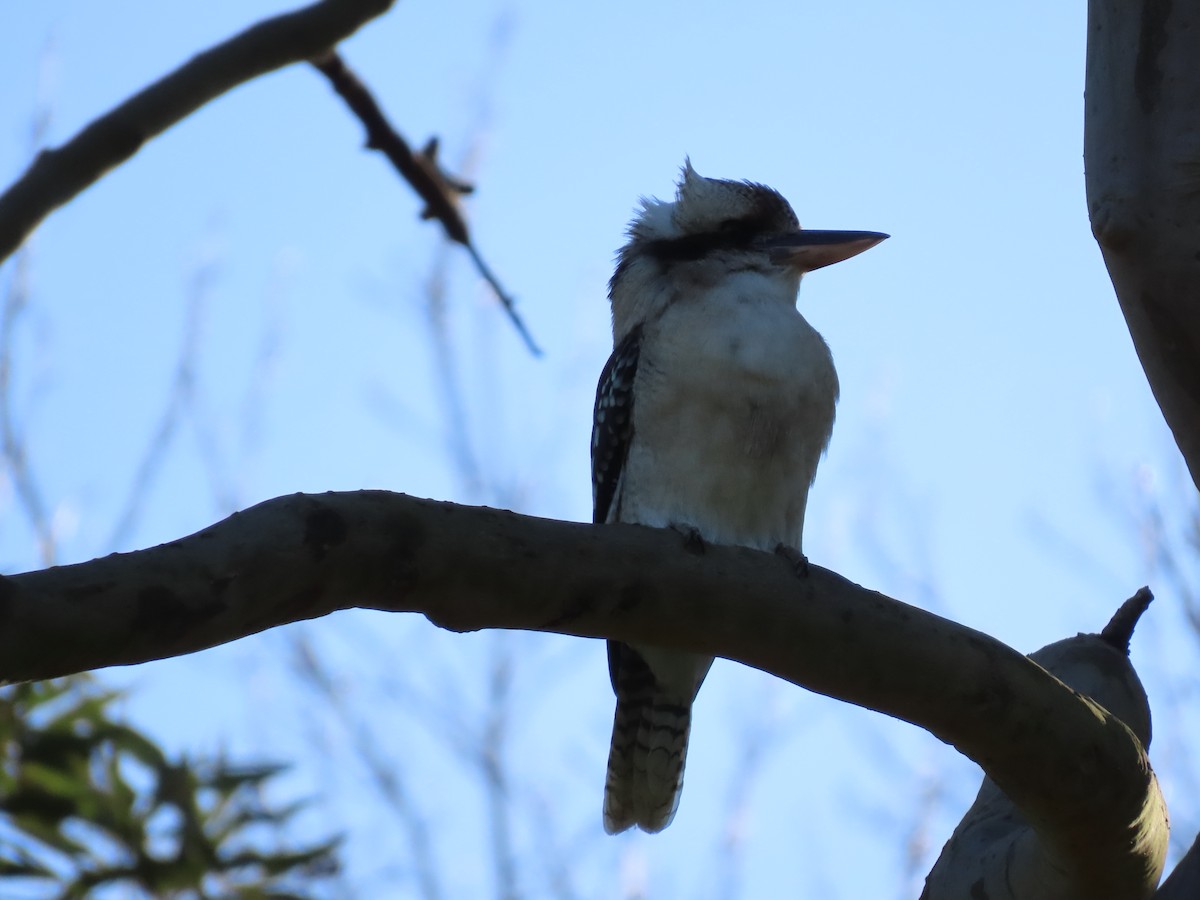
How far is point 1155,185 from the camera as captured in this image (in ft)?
8.19

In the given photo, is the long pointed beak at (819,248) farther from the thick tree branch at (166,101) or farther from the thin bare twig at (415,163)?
the thick tree branch at (166,101)

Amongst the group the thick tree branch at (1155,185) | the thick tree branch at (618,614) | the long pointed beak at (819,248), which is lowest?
the thick tree branch at (618,614)

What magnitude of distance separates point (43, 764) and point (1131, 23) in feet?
13.8

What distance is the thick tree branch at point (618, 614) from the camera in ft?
5.56

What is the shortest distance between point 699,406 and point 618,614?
4.84 ft

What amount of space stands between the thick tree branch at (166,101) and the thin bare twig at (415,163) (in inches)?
9.7

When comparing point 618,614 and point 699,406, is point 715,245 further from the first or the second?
point 618,614

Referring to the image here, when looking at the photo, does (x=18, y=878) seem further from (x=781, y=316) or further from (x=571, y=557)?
(x=571, y=557)

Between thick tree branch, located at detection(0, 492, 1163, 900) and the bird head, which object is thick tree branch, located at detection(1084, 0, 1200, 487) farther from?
the bird head

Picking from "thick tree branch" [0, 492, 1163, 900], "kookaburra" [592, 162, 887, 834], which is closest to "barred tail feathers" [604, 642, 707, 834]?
"kookaburra" [592, 162, 887, 834]

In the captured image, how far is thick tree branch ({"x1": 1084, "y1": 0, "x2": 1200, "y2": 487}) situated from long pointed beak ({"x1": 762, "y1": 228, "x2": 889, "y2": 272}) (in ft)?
5.00

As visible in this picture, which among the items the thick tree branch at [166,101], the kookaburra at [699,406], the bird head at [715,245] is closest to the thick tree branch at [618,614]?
the thick tree branch at [166,101]

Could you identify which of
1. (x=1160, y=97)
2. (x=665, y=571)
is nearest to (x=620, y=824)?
(x=665, y=571)

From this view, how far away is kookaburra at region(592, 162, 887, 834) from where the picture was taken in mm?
3596
